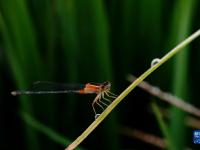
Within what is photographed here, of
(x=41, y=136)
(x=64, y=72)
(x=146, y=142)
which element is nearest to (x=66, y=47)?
(x=64, y=72)

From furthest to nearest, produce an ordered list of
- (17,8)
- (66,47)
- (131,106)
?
1. (131,106)
2. (66,47)
3. (17,8)

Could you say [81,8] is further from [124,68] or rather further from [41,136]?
[41,136]

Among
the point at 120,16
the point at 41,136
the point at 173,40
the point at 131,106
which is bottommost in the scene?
the point at 41,136

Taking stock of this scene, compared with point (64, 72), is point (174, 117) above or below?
below

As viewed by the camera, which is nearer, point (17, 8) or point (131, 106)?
point (17, 8)

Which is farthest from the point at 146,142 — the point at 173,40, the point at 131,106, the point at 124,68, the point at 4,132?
the point at 4,132

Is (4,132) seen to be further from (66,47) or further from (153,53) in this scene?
(153,53)

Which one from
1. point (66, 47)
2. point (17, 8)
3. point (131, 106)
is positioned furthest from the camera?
point (131, 106)
